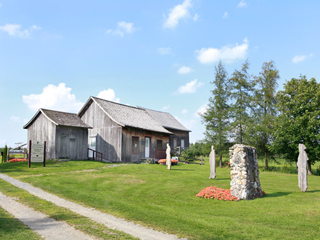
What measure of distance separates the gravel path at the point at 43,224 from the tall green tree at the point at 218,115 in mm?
26122

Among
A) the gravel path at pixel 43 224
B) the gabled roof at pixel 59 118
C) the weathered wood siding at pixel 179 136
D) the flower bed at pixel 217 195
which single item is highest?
the gabled roof at pixel 59 118

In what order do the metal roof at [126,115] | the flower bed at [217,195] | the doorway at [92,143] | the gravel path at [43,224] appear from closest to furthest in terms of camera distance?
the gravel path at [43,224]
the flower bed at [217,195]
the metal roof at [126,115]
the doorway at [92,143]

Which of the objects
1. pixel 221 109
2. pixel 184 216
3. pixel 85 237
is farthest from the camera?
pixel 221 109

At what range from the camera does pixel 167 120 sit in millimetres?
47594

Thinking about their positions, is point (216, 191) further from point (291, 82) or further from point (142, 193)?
point (291, 82)

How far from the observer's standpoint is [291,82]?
2978cm

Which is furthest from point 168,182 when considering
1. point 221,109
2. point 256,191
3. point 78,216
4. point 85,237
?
point 221,109

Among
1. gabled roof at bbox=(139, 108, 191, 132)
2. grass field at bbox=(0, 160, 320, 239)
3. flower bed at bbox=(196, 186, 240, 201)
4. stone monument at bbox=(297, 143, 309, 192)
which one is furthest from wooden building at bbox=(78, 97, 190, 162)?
stone monument at bbox=(297, 143, 309, 192)

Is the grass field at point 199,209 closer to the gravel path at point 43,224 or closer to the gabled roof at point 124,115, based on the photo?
the gravel path at point 43,224

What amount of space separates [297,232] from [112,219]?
539cm

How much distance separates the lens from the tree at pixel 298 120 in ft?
87.4

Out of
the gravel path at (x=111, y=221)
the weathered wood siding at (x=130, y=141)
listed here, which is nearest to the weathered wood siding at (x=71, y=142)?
the weathered wood siding at (x=130, y=141)

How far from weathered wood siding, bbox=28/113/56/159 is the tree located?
23.9m

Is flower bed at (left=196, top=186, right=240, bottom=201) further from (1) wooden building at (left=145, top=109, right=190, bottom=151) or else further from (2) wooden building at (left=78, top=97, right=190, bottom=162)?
(1) wooden building at (left=145, top=109, right=190, bottom=151)
